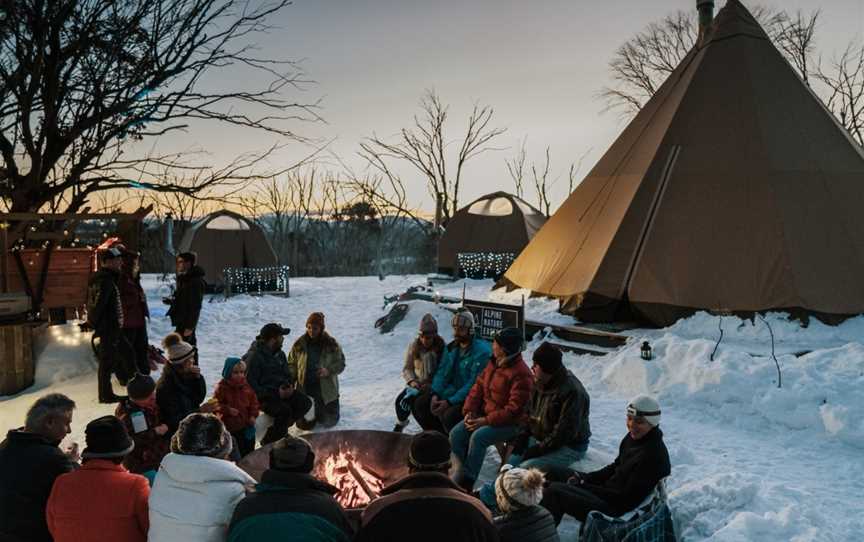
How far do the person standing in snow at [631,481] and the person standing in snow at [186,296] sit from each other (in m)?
5.62

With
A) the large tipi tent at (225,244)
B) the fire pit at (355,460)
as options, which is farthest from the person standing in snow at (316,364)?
the large tipi tent at (225,244)

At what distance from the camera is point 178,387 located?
4.77 metres

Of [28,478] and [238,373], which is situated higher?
[238,373]

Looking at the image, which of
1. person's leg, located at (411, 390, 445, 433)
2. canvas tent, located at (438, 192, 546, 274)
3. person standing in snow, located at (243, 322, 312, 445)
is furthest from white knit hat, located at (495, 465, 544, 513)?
canvas tent, located at (438, 192, 546, 274)

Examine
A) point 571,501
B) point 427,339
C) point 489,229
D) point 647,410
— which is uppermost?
point 489,229

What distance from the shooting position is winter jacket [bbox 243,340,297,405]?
571cm

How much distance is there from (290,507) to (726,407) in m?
5.40

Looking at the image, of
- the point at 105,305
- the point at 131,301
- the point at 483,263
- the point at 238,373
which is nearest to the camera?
the point at 238,373

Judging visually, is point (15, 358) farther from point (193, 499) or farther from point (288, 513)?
point (288, 513)

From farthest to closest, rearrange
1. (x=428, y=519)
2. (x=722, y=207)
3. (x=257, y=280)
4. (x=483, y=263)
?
(x=483, y=263), (x=257, y=280), (x=722, y=207), (x=428, y=519)

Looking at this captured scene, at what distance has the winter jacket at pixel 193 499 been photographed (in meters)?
2.72

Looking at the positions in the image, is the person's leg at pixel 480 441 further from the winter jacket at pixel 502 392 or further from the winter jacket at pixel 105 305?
the winter jacket at pixel 105 305

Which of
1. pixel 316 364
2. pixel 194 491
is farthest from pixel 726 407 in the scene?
pixel 194 491

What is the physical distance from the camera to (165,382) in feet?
15.5
